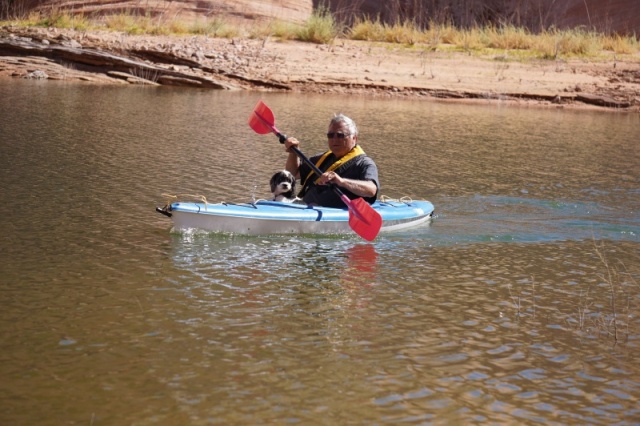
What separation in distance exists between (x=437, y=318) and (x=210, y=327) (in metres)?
1.39

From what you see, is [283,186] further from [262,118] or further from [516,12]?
[516,12]

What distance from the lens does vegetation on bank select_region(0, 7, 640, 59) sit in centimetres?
2269

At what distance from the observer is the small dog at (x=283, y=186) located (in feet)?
28.5

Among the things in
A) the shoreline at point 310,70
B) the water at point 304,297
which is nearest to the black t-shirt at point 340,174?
the water at point 304,297

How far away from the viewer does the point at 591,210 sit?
10172 mm

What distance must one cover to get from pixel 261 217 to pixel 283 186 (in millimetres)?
529

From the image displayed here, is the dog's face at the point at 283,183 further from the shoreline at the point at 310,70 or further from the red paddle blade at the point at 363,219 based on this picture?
the shoreline at the point at 310,70

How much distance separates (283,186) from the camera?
869 cm

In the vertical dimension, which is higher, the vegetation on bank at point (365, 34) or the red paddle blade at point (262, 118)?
the vegetation on bank at point (365, 34)

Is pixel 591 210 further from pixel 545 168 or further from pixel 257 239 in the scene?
pixel 257 239

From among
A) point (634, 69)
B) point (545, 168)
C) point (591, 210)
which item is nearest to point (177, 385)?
point (591, 210)

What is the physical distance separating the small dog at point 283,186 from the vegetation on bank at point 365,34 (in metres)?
14.3

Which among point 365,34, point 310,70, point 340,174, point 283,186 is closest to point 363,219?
point 340,174

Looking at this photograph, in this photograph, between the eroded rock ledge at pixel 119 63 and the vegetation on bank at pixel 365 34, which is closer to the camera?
the eroded rock ledge at pixel 119 63
